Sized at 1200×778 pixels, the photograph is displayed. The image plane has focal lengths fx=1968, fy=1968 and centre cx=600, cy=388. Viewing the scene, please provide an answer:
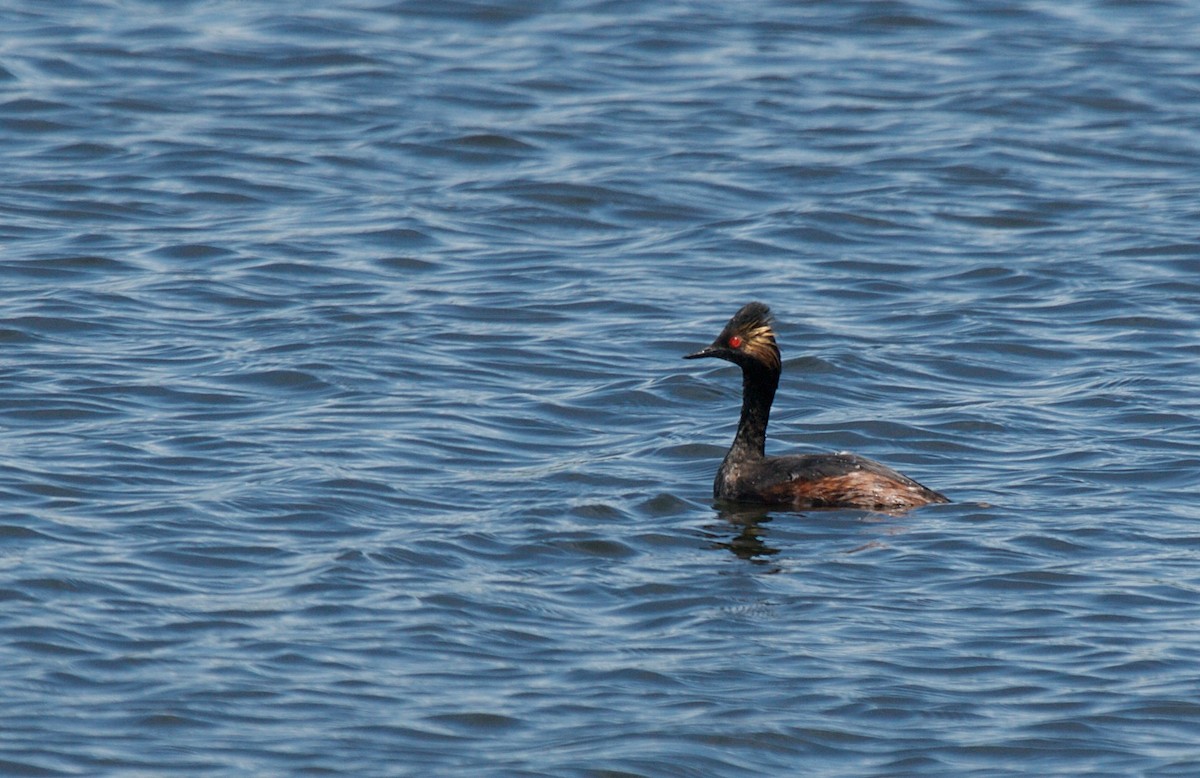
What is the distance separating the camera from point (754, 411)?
11.9 metres

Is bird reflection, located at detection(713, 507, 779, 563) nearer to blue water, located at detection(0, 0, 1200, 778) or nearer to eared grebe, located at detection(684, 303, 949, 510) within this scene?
blue water, located at detection(0, 0, 1200, 778)

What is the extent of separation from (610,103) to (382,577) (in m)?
12.2

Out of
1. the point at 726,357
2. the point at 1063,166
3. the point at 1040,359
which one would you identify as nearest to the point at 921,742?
the point at 726,357

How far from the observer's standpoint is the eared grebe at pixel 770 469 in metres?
11.1

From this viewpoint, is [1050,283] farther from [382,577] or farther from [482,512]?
[382,577]

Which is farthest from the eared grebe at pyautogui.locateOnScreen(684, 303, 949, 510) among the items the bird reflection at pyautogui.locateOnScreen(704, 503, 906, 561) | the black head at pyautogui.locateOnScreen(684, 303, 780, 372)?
the bird reflection at pyautogui.locateOnScreen(704, 503, 906, 561)

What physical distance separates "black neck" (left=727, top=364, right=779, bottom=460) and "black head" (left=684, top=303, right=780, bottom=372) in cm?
5

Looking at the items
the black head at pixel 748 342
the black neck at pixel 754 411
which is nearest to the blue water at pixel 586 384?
the black neck at pixel 754 411

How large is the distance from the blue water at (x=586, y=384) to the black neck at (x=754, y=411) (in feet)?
1.45

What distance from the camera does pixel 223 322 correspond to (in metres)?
14.7

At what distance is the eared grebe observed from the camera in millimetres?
11078

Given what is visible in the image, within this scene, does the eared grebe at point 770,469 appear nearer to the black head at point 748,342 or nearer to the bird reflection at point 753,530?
the black head at point 748,342

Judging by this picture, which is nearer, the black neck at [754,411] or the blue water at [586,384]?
the blue water at [586,384]

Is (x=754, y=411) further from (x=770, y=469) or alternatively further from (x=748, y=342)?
(x=770, y=469)
